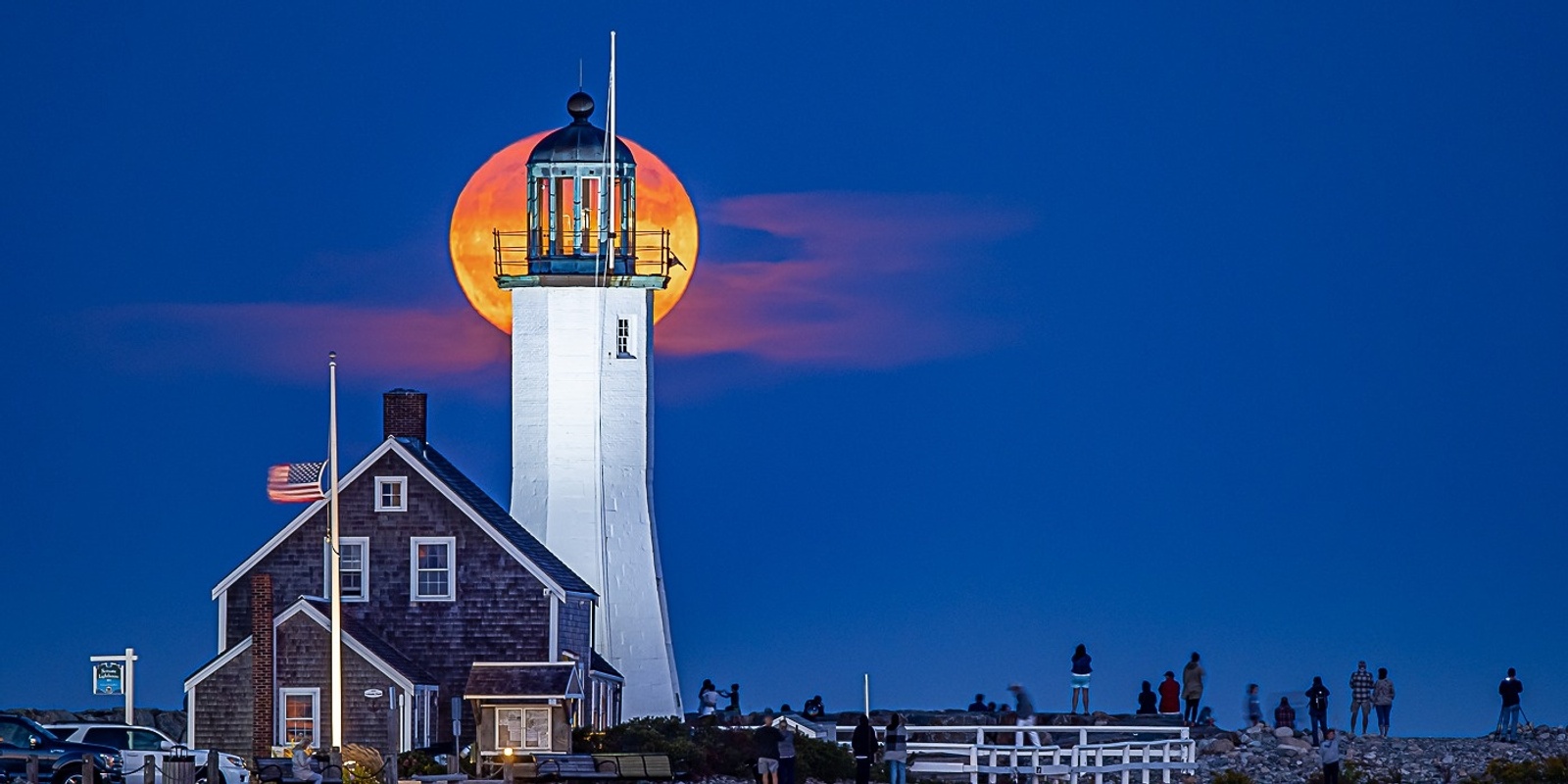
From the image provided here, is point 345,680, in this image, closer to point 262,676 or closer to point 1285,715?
point 262,676

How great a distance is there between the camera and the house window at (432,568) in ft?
222

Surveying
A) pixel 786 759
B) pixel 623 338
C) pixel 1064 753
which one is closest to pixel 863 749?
pixel 786 759

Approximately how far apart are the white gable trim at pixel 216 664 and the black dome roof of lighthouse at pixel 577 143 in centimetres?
1489

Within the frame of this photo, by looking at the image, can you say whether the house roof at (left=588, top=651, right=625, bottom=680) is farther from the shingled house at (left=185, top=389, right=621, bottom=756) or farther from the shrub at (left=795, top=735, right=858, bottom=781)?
the shrub at (left=795, top=735, right=858, bottom=781)

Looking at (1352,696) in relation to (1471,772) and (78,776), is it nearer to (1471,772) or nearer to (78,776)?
(1471,772)

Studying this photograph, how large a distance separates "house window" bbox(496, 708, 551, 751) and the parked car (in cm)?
689

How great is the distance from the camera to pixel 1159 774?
212 feet

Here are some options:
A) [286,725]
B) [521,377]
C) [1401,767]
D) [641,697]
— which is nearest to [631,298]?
[521,377]

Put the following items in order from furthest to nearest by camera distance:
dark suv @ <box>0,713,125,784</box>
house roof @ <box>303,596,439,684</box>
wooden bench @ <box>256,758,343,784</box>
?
house roof @ <box>303,596,439,684</box> → dark suv @ <box>0,713,125,784</box> → wooden bench @ <box>256,758,343,784</box>

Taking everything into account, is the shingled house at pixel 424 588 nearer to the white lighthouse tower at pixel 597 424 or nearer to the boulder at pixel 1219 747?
the white lighthouse tower at pixel 597 424

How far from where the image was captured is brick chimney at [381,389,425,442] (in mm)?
69250

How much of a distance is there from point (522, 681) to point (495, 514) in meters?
4.97

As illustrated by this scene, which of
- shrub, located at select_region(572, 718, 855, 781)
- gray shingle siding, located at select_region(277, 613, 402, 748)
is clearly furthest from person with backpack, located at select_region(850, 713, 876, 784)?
gray shingle siding, located at select_region(277, 613, 402, 748)

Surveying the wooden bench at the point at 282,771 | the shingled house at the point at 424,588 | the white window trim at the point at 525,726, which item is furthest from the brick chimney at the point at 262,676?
the wooden bench at the point at 282,771
